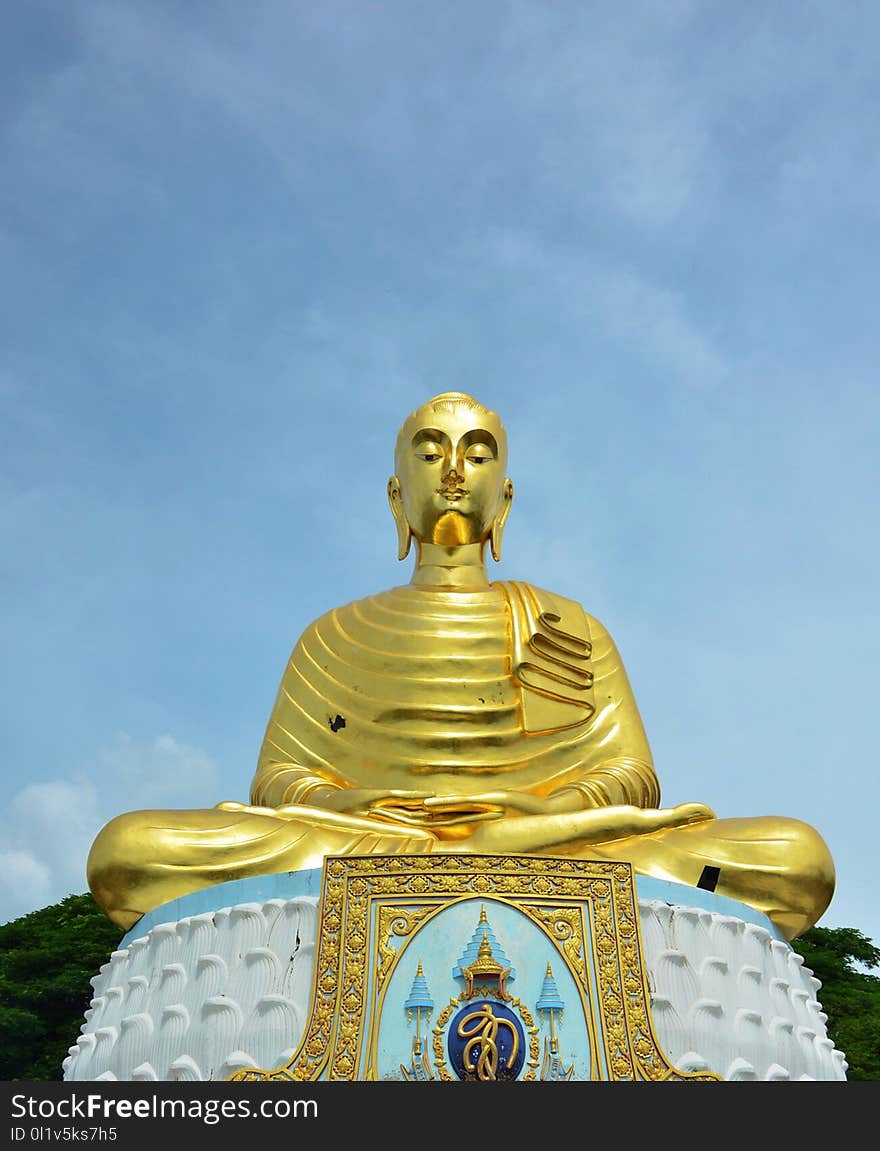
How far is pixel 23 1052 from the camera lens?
37.7ft

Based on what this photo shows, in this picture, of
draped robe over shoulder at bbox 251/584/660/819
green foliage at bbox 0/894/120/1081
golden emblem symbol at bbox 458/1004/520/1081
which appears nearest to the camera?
golden emblem symbol at bbox 458/1004/520/1081

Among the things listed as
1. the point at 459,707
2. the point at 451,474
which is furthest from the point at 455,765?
the point at 451,474

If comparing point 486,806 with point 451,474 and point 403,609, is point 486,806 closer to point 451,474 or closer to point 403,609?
point 403,609

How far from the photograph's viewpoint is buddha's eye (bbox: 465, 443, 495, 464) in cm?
946

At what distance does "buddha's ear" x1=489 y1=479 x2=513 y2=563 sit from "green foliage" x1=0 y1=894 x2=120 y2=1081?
5366mm

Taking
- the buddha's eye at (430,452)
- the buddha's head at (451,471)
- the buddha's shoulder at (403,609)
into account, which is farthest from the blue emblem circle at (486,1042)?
the buddha's eye at (430,452)

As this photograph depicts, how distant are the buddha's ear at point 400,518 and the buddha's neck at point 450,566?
18 cm

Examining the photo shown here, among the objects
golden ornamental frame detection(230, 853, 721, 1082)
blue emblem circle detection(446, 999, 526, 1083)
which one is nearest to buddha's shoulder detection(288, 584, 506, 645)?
golden ornamental frame detection(230, 853, 721, 1082)

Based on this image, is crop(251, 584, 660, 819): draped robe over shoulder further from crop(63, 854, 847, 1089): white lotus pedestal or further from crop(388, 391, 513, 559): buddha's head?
crop(63, 854, 847, 1089): white lotus pedestal

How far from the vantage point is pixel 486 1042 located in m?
5.73

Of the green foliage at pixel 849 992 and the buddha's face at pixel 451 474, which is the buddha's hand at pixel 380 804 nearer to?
the buddha's face at pixel 451 474

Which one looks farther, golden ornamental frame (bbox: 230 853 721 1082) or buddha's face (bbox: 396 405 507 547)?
buddha's face (bbox: 396 405 507 547)

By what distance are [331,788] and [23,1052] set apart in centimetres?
547

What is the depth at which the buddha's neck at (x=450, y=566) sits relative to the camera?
943 cm
